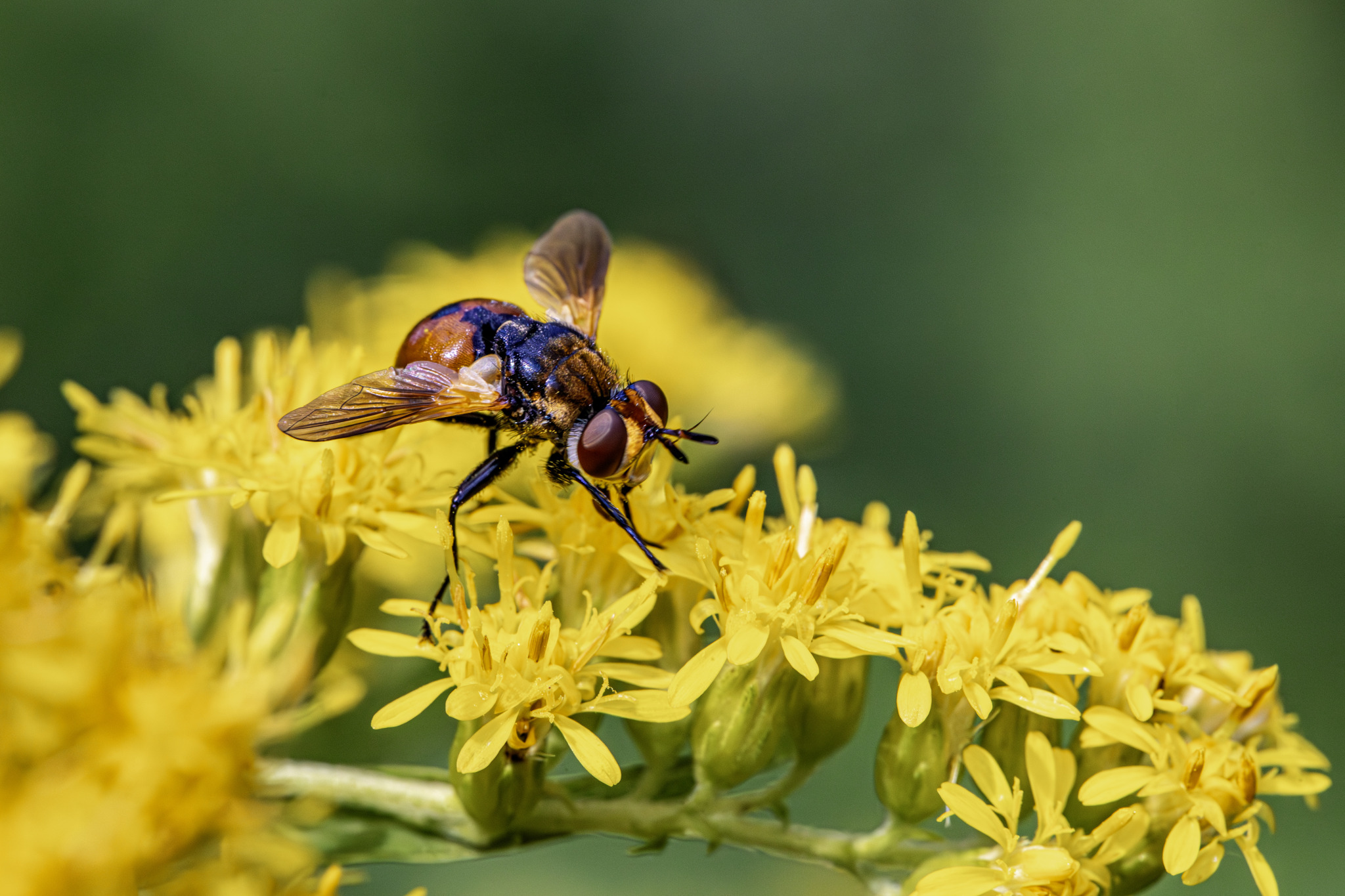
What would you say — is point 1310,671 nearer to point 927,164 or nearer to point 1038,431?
point 1038,431

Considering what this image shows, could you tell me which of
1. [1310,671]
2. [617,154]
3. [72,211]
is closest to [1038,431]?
[1310,671]

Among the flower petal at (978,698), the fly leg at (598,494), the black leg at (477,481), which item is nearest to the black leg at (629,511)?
the fly leg at (598,494)

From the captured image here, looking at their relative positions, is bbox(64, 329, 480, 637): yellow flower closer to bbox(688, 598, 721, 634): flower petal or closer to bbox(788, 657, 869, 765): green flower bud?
bbox(688, 598, 721, 634): flower petal

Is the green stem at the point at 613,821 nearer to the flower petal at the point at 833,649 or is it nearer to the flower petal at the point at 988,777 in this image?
the flower petal at the point at 988,777

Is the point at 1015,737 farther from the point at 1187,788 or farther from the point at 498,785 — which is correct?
the point at 498,785

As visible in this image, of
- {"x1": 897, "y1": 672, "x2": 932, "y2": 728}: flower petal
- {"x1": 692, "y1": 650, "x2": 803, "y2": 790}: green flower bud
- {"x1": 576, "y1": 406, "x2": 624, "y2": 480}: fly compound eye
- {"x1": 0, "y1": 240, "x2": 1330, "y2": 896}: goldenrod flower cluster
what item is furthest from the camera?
{"x1": 576, "y1": 406, "x2": 624, "y2": 480}: fly compound eye

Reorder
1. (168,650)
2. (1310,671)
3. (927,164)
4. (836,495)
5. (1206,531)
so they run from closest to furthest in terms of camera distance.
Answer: (168,650)
(1310,671)
(836,495)
(1206,531)
(927,164)

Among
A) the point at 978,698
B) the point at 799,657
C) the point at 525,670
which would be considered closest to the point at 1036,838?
the point at 978,698

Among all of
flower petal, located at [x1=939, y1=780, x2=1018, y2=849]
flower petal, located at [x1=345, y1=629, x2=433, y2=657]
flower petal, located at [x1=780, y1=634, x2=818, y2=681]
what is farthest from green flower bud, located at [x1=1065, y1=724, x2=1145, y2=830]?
flower petal, located at [x1=345, y1=629, x2=433, y2=657]
